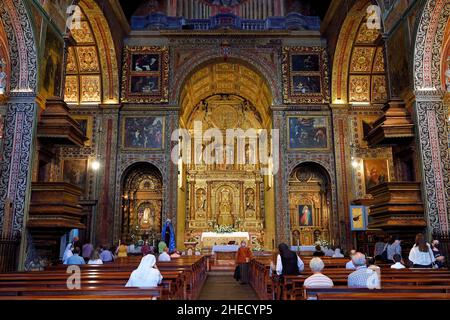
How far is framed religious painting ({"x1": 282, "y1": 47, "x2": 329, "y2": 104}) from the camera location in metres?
18.5

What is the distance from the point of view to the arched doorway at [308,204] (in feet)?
62.2

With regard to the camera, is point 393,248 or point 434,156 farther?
point 393,248

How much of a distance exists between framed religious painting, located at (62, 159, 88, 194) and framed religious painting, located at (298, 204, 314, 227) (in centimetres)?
1043

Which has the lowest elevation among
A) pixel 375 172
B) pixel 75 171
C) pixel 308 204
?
pixel 308 204

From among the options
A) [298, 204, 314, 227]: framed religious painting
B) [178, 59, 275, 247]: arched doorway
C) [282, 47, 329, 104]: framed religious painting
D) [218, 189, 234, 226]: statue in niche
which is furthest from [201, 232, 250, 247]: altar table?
[282, 47, 329, 104]: framed religious painting

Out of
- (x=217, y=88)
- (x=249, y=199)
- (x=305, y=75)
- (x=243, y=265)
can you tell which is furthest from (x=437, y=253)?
(x=217, y=88)

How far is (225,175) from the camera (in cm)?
2511

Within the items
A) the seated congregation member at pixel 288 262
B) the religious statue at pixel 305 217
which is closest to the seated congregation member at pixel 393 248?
the seated congregation member at pixel 288 262

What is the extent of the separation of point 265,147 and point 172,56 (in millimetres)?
8497

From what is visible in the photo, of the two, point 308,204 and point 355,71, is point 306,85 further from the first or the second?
point 308,204

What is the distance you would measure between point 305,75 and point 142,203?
1030cm

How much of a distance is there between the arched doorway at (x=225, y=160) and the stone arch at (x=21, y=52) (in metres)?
12.4

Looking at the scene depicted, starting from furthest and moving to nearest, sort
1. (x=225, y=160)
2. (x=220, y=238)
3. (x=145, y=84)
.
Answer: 1. (x=225, y=160)
2. (x=220, y=238)
3. (x=145, y=84)
